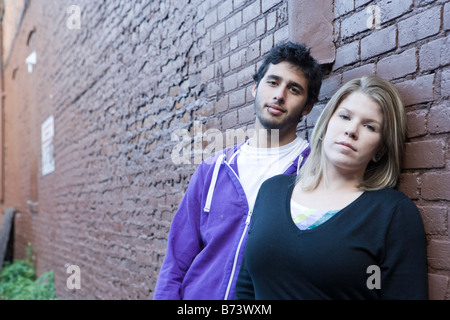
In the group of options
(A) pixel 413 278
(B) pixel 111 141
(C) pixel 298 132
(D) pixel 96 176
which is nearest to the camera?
(A) pixel 413 278

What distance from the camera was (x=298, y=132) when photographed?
259cm

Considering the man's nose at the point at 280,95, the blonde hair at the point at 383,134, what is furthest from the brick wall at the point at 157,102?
the man's nose at the point at 280,95

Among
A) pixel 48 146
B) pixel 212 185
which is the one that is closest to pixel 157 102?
pixel 212 185

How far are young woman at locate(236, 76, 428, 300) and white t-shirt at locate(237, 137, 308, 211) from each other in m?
0.18

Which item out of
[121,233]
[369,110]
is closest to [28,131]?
[121,233]

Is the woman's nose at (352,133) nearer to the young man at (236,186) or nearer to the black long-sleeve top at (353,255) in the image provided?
the black long-sleeve top at (353,255)

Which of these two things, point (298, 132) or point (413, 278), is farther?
point (298, 132)

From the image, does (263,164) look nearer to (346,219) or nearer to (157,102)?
(346,219)

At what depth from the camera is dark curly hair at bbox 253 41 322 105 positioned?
2133 mm

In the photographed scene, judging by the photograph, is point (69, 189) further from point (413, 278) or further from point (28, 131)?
point (413, 278)

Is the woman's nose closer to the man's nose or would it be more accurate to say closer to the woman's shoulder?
the woman's shoulder

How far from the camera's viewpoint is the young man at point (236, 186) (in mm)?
2092

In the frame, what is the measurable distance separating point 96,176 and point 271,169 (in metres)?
3.99

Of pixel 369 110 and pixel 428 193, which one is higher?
pixel 369 110
